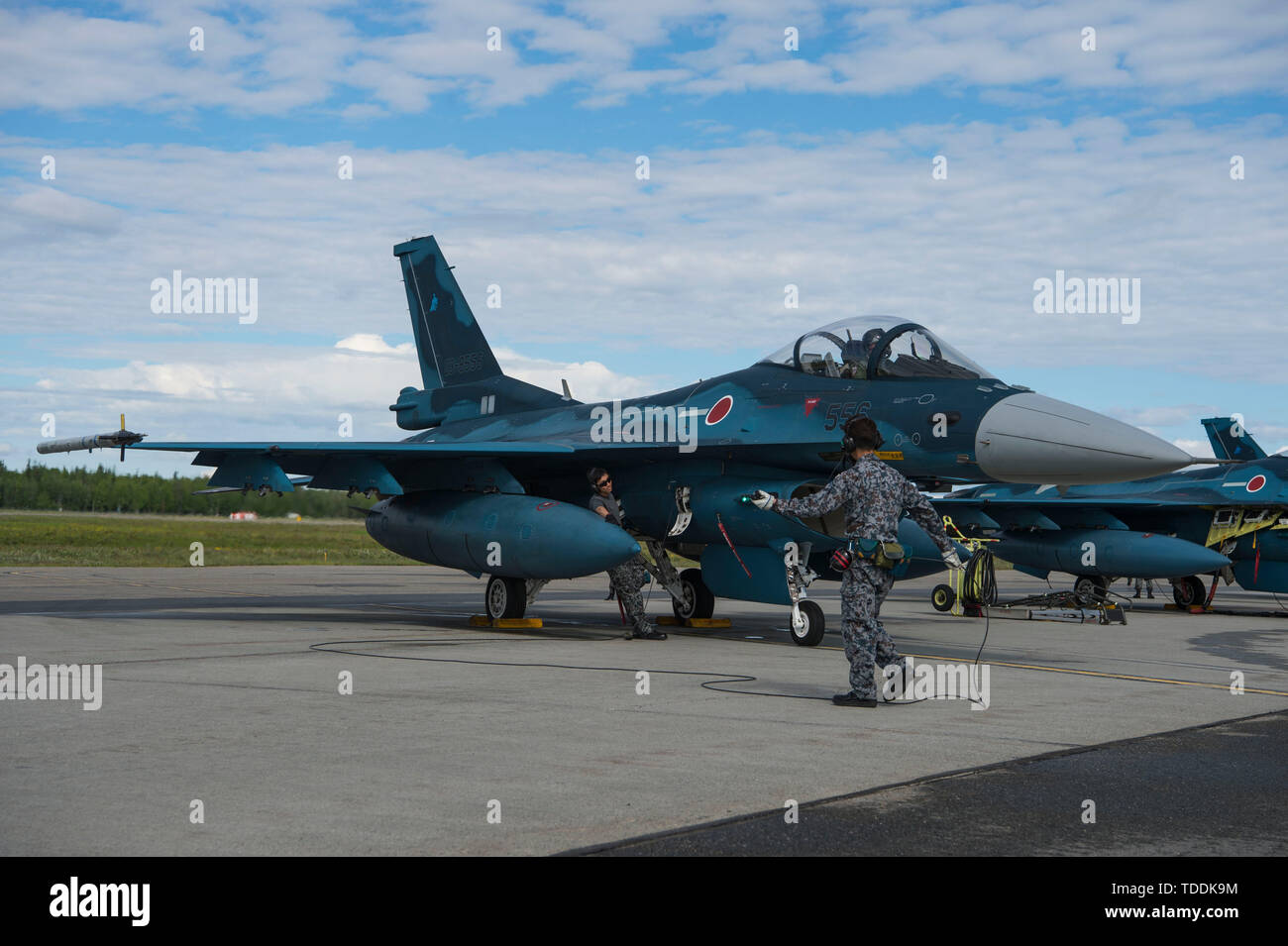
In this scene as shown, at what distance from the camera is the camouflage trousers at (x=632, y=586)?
13.0 meters

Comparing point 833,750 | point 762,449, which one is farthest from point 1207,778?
point 762,449

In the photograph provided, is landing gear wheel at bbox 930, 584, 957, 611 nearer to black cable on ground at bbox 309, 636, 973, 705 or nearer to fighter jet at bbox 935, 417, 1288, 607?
fighter jet at bbox 935, 417, 1288, 607

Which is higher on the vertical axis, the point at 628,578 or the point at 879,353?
the point at 879,353

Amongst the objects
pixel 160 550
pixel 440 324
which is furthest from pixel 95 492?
pixel 440 324

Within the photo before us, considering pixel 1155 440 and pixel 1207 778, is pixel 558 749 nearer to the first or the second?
pixel 1207 778

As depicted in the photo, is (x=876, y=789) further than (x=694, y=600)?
No

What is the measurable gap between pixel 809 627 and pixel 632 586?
205 cm

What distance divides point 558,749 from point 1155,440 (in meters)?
7.09

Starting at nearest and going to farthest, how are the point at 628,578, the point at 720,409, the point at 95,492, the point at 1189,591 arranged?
the point at 628,578 < the point at 720,409 < the point at 1189,591 < the point at 95,492

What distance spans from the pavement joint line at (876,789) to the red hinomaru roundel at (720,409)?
693 centimetres

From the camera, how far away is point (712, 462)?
1370 cm
